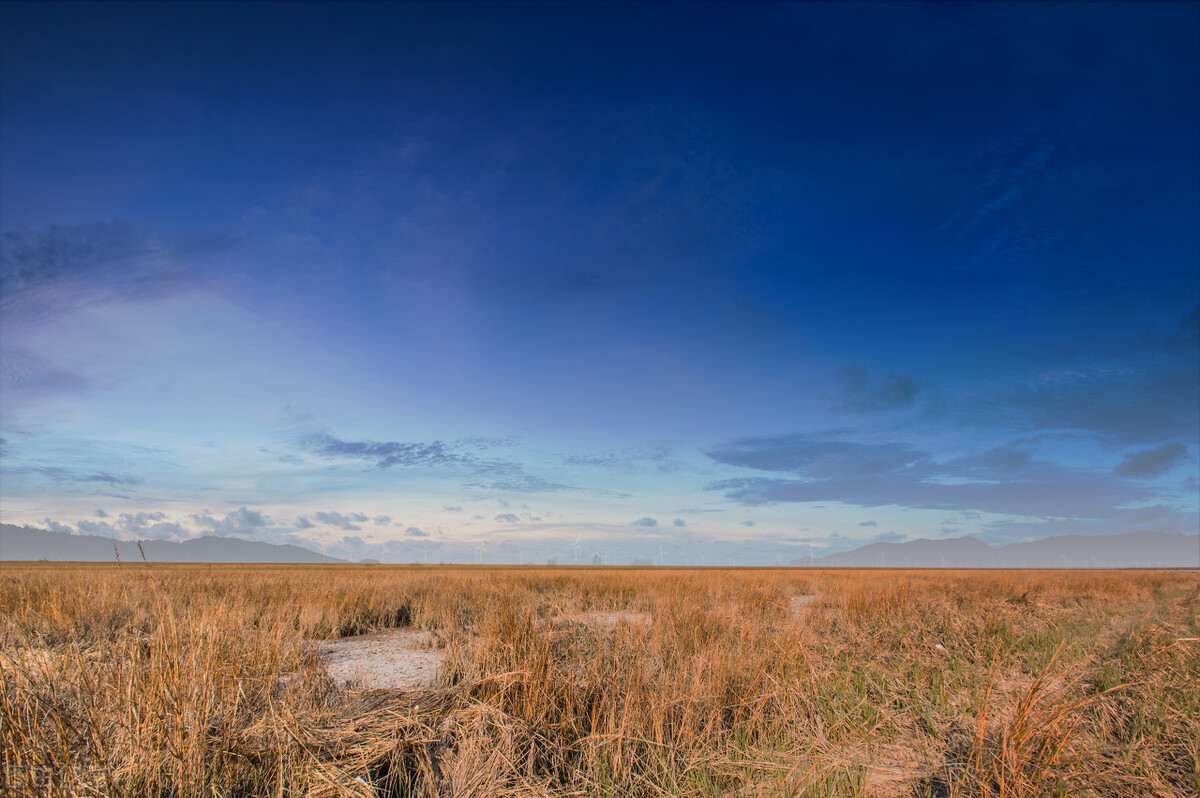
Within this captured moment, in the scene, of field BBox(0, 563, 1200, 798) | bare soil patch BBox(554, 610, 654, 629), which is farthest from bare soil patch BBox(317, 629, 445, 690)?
bare soil patch BBox(554, 610, 654, 629)

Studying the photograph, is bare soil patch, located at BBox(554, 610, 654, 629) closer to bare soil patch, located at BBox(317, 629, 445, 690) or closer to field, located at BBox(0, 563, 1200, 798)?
field, located at BBox(0, 563, 1200, 798)

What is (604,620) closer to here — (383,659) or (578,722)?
(383,659)

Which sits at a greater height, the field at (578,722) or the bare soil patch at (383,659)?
the field at (578,722)

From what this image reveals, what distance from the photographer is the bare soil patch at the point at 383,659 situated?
22.5ft

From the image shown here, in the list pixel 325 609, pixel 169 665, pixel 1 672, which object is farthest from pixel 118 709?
pixel 325 609

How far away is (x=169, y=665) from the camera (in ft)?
12.2

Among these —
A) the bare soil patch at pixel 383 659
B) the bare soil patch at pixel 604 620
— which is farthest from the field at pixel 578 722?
the bare soil patch at pixel 604 620

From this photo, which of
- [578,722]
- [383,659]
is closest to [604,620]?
[383,659]

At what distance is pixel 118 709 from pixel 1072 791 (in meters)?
6.16

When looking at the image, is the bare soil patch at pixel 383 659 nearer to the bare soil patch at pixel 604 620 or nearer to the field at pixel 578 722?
the field at pixel 578 722

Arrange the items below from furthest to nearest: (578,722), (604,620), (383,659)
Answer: (604,620) < (383,659) < (578,722)

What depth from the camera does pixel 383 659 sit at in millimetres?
8477

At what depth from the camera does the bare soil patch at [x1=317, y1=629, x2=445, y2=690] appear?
22.5ft

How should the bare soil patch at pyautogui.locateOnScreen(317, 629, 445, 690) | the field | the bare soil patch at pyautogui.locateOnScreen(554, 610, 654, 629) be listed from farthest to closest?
1. the bare soil patch at pyautogui.locateOnScreen(554, 610, 654, 629)
2. the bare soil patch at pyautogui.locateOnScreen(317, 629, 445, 690)
3. the field
